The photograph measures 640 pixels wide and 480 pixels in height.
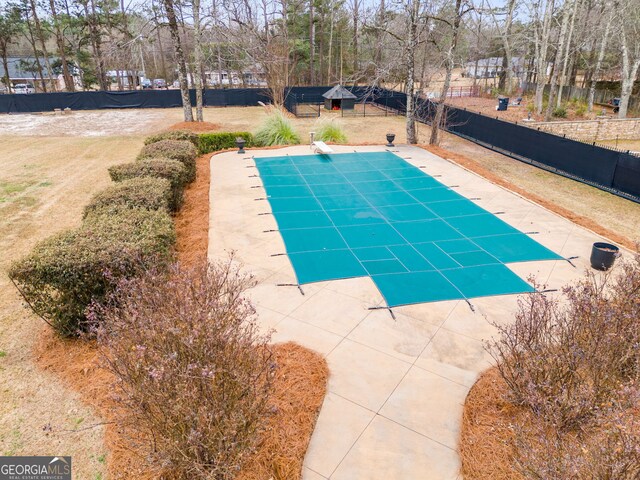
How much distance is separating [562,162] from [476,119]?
5288mm

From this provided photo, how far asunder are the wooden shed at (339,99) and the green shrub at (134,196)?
64.3 ft

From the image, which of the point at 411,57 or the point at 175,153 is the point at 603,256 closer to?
the point at 175,153

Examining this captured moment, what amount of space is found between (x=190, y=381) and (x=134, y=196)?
→ 471 centimetres

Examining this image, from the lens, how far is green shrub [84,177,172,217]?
667 cm

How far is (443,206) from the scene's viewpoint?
31.1 feet

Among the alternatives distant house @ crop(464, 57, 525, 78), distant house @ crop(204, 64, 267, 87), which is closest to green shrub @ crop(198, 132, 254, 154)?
distant house @ crop(204, 64, 267, 87)

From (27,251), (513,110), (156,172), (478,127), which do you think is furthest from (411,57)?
(513,110)

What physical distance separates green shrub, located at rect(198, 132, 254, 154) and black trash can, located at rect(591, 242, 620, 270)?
481 inches

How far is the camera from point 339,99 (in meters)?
26.5

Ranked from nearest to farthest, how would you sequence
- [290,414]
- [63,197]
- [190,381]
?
[190,381], [290,414], [63,197]

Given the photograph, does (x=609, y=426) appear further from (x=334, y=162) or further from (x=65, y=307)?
(x=334, y=162)

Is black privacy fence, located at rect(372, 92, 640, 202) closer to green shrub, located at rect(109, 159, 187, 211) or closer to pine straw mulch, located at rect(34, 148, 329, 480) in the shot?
pine straw mulch, located at rect(34, 148, 329, 480)

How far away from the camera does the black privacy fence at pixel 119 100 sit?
82.4 ft

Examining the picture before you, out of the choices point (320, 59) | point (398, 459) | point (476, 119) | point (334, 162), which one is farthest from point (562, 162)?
point (320, 59)
